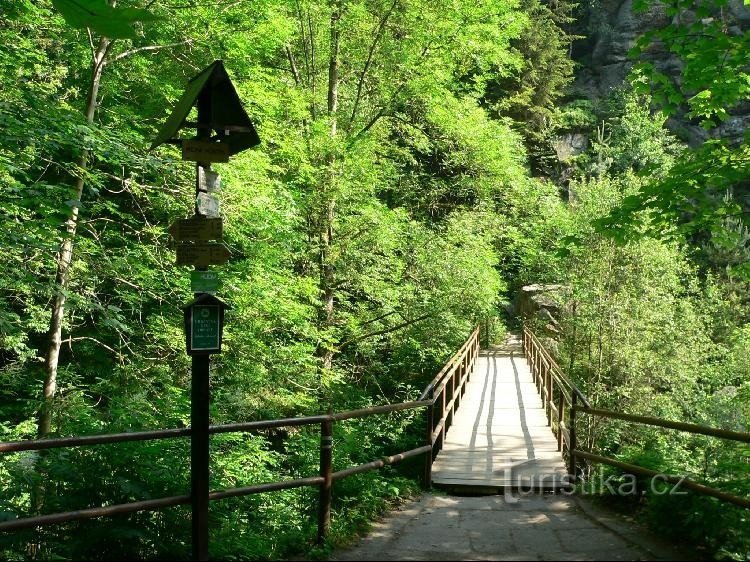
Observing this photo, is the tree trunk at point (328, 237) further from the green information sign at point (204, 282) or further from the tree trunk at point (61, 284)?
the green information sign at point (204, 282)

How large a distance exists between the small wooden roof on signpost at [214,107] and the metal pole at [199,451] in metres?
1.47

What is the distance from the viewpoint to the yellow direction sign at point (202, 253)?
12.4 feet

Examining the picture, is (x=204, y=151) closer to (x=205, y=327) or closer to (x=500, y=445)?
(x=205, y=327)

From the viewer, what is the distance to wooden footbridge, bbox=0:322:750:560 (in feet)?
12.2

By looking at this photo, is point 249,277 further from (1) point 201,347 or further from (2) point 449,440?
(1) point 201,347

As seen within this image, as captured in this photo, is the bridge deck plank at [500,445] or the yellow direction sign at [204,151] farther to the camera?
the bridge deck plank at [500,445]

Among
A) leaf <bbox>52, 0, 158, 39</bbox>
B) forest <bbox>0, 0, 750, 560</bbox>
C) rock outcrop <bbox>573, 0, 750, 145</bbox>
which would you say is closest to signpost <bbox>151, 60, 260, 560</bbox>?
forest <bbox>0, 0, 750, 560</bbox>

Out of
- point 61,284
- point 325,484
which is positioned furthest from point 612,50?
point 325,484

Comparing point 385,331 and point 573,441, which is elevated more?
point 385,331

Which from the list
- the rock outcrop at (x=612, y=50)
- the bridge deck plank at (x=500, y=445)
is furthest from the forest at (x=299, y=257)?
the rock outcrop at (x=612, y=50)

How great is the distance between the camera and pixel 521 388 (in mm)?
15102

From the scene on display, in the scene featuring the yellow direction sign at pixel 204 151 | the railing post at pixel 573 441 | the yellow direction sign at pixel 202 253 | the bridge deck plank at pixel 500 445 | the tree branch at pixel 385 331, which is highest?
the yellow direction sign at pixel 204 151

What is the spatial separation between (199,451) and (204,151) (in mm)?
1893

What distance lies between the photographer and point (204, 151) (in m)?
3.86
